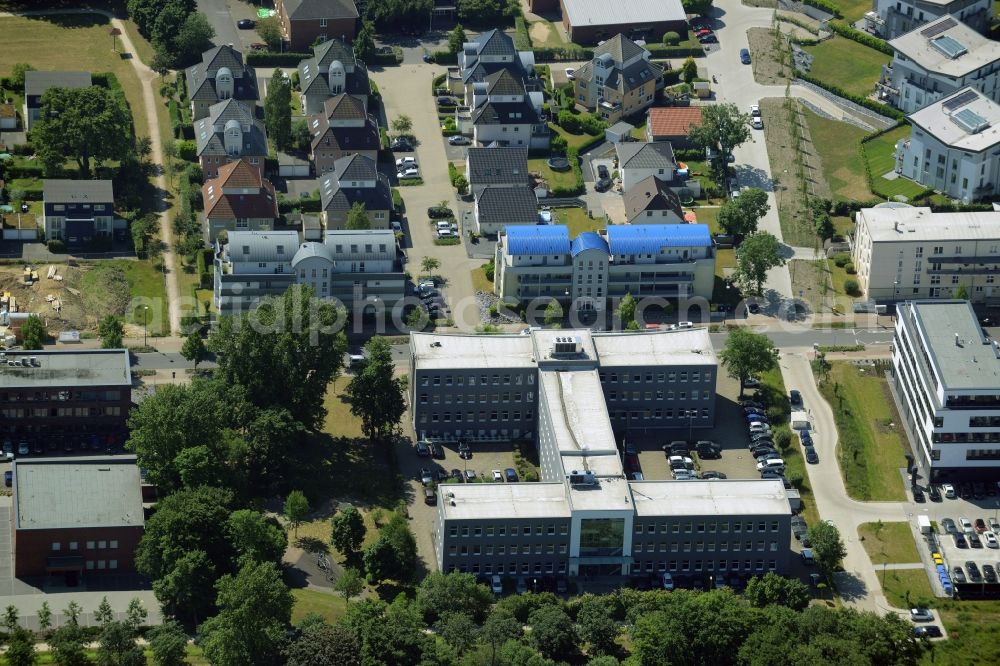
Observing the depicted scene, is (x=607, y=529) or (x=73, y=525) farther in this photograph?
(x=607, y=529)

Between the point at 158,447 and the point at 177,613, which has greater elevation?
the point at 158,447

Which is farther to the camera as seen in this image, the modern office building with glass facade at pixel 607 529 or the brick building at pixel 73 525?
the modern office building with glass facade at pixel 607 529

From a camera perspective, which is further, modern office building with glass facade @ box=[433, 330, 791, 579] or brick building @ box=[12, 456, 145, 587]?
modern office building with glass facade @ box=[433, 330, 791, 579]

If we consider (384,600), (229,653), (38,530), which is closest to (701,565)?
(384,600)

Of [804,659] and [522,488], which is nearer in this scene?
[804,659]

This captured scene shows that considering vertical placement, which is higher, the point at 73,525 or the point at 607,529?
the point at 73,525

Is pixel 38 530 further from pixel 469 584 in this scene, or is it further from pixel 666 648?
pixel 666 648
